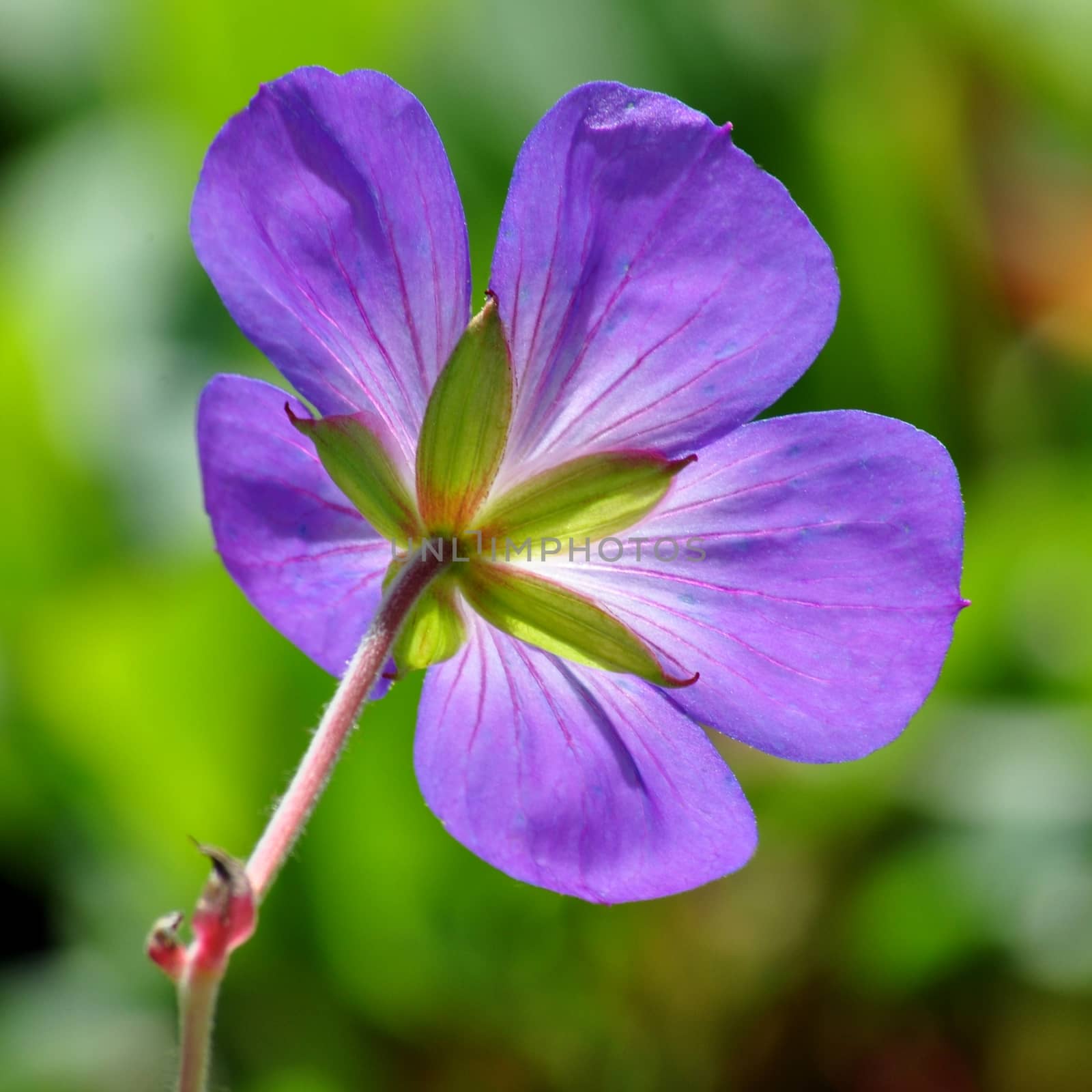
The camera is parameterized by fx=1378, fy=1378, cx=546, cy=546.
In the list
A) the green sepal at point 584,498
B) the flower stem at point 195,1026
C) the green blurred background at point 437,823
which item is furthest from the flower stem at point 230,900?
the green blurred background at point 437,823

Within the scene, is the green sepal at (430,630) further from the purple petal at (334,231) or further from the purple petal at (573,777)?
the purple petal at (334,231)

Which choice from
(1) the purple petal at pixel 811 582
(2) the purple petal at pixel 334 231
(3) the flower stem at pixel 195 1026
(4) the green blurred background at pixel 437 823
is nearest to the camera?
(3) the flower stem at pixel 195 1026

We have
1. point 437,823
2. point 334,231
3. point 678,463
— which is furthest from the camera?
point 437,823

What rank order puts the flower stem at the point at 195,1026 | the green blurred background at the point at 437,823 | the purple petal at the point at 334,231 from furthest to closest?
the green blurred background at the point at 437,823
the purple petal at the point at 334,231
the flower stem at the point at 195,1026

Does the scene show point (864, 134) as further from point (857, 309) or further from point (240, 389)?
point (240, 389)

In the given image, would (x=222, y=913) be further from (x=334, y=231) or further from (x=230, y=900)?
(x=334, y=231)

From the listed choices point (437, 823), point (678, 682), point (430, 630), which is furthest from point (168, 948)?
point (437, 823)
